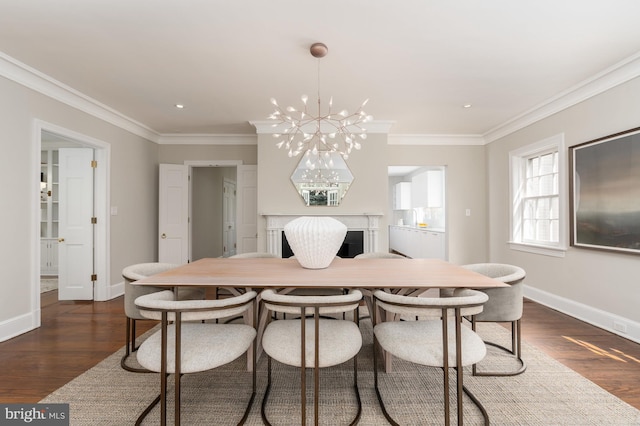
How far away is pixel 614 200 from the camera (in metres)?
2.88

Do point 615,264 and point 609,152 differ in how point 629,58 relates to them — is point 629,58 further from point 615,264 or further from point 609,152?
point 615,264

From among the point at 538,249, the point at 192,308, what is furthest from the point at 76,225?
the point at 538,249

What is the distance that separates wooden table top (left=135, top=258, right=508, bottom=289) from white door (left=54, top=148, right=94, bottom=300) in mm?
2589

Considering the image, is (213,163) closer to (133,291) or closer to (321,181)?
(321,181)

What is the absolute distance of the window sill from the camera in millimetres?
3612

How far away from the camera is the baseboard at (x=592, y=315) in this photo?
2.74 m

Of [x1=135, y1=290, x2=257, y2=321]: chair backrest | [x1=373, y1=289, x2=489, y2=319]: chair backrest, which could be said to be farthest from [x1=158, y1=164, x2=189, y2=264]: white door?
[x1=373, y1=289, x2=489, y2=319]: chair backrest

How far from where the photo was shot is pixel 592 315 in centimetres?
312

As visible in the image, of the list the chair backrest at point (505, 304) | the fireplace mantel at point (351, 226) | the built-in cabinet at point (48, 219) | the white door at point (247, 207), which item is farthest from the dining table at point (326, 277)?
the built-in cabinet at point (48, 219)

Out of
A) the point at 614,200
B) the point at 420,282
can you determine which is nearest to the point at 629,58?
the point at 614,200

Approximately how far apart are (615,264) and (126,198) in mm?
5851

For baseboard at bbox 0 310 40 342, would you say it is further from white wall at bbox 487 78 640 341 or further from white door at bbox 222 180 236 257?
white wall at bbox 487 78 640 341

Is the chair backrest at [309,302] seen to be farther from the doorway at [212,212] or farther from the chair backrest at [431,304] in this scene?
the doorway at [212,212]

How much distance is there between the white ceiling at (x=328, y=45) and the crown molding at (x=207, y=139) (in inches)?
53.1
